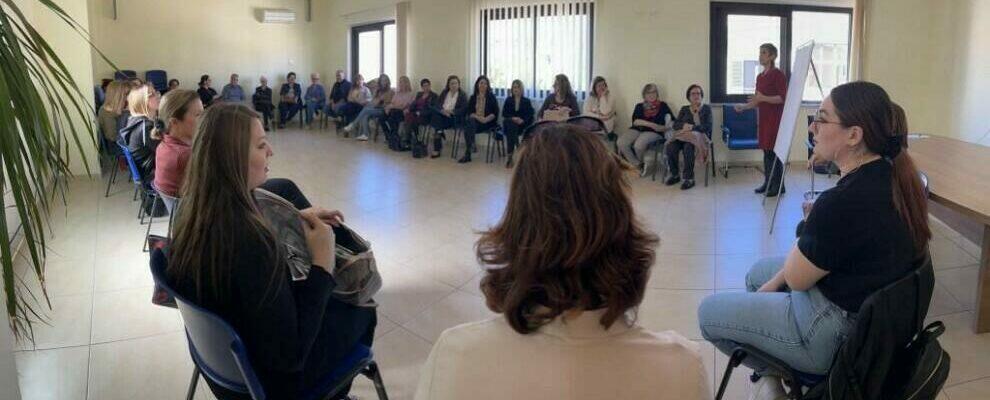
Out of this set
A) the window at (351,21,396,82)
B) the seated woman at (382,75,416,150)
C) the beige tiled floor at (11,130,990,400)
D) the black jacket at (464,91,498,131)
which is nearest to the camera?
the beige tiled floor at (11,130,990,400)

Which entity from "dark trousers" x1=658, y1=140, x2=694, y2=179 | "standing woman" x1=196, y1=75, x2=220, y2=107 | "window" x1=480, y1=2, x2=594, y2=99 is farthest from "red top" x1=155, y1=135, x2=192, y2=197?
"standing woman" x1=196, y1=75, x2=220, y2=107

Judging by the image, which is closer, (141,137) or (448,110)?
(141,137)

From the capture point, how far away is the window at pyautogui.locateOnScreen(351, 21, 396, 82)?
38.2ft

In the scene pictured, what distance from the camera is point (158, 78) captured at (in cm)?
1180

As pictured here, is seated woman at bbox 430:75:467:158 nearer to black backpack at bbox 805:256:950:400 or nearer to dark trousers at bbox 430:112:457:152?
dark trousers at bbox 430:112:457:152

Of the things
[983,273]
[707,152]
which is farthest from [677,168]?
[983,273]

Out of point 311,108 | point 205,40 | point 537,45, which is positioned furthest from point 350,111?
point 537,45

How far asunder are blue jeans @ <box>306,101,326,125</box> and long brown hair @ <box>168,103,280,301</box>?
1143 centimetres

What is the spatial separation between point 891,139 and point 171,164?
3.16m

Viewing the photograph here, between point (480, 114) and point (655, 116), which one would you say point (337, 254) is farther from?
point (480, 114)

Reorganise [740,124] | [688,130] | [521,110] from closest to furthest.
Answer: [688,130]
[740,124]
[521,110]

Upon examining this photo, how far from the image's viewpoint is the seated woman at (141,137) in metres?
4.48

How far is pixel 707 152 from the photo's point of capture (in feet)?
23.0

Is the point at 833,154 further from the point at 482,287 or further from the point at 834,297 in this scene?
the point at 482,287
